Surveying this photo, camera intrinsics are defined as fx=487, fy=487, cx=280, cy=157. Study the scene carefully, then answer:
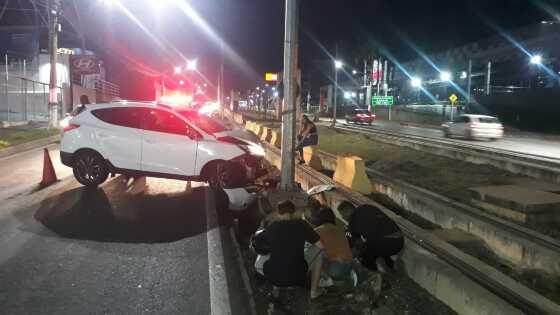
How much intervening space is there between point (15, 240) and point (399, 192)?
660 centimetres

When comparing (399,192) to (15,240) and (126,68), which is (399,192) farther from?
(126,68)

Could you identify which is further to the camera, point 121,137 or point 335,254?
point 121,137

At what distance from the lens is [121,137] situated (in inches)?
376

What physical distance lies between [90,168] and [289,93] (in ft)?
13.8

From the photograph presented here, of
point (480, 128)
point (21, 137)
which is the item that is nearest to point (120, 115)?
point (21, 137)

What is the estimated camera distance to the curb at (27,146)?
52.6 feet

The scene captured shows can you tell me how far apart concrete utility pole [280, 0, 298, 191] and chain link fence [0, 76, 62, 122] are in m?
23.7

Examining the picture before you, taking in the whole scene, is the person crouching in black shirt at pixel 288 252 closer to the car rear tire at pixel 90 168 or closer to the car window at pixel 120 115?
the car window at pixel 120 115

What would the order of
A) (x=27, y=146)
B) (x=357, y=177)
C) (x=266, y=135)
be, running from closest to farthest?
(x=357, y=177) < (x=27, y=146) < (x=266, y=135)

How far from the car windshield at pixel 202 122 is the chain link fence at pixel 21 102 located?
2125 cm

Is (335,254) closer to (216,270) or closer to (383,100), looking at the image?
(216,270)

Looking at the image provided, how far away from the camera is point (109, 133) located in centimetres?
959

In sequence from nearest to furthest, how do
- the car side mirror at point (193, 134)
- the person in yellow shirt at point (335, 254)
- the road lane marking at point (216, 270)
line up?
1. the road lane marking at point (216, 270)
2. the person in yellow shirt at point (335, 254)
3. the car side mirror at point (193, 134)

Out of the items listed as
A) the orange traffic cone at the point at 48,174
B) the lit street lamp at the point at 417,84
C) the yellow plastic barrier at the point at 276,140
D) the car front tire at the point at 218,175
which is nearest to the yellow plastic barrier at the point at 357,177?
the car front tire at the point at 218,175
